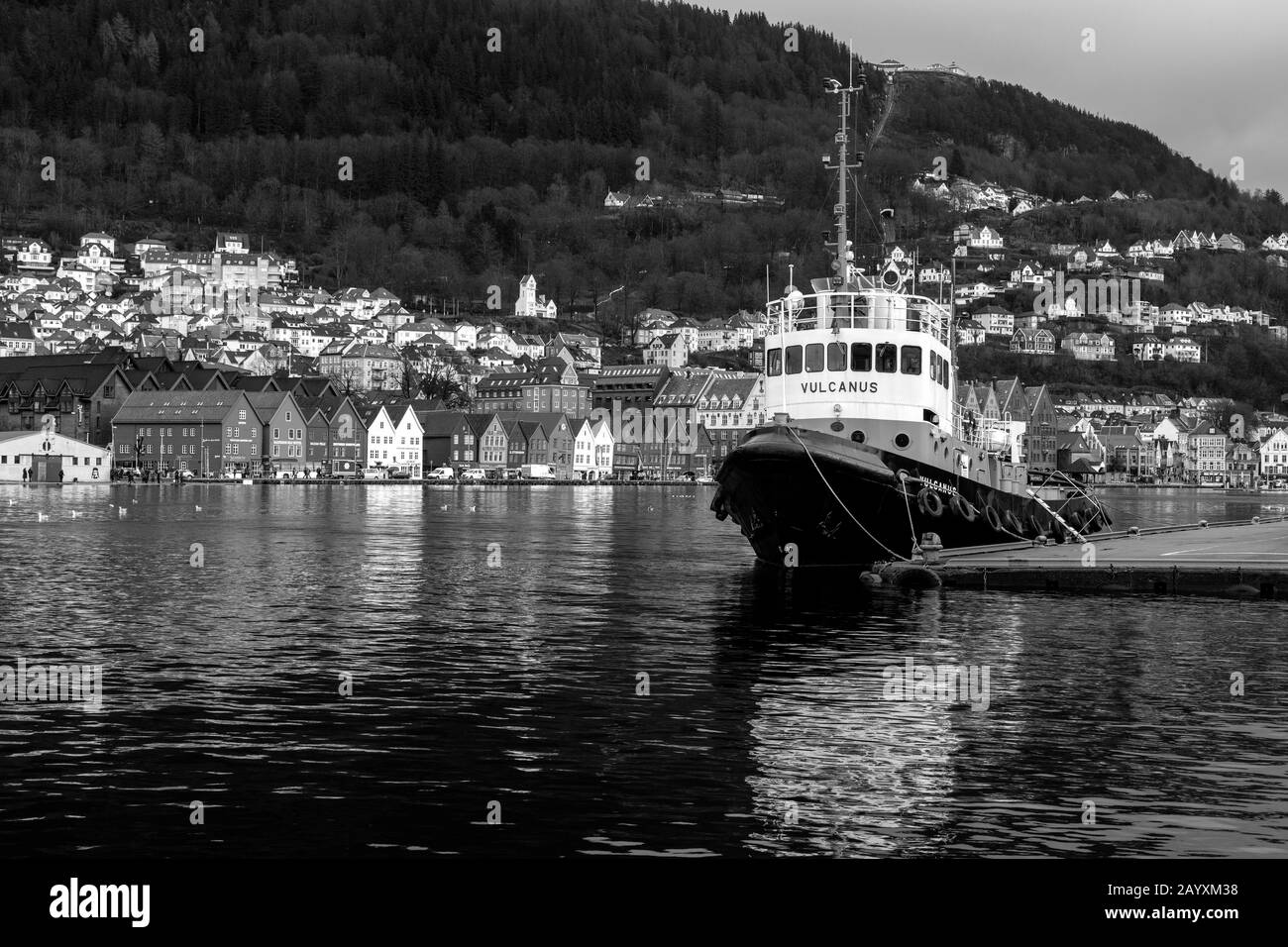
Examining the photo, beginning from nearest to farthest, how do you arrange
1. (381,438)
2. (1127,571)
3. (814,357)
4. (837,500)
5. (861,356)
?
(1127,571) < (837,500) < (861,356) < (814,357) < (381,438)

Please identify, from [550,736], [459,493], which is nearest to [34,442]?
[459,493]

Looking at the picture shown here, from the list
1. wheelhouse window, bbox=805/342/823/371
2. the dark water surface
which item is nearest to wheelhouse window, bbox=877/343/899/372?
wheelhouse window, bbox=805/342/823/371

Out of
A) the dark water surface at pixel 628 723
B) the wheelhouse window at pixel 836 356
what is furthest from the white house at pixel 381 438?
the wheelhouse window at pixel 836 356

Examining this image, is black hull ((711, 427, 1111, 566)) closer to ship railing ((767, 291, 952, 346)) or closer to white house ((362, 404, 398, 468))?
ship railing ((767, 291, 952, 346))

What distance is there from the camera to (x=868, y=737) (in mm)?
21109

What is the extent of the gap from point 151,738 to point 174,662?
7429mm

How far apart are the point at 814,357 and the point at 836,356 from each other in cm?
68

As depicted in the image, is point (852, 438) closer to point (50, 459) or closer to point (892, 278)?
point (892, 278)

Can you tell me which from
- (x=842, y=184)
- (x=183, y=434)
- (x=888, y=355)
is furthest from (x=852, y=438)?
→ (x=183, y=434)

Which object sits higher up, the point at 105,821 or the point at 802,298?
the point at 802,298

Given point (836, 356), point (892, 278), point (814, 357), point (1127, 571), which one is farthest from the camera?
point (892, 278)

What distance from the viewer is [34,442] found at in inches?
5861
